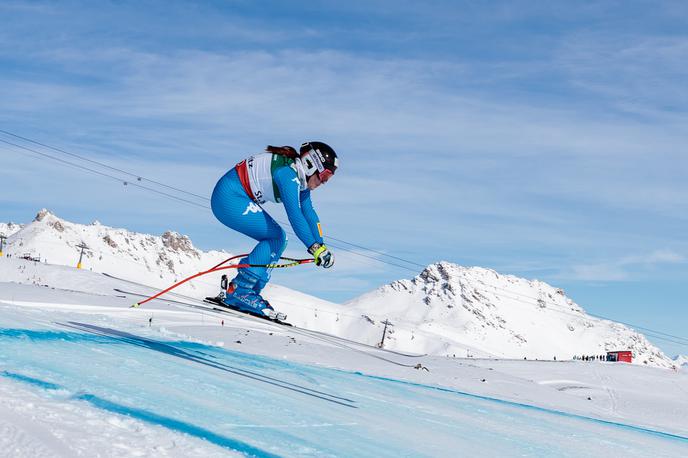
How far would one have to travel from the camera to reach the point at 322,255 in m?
8.50

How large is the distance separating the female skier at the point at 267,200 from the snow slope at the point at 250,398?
2.15 ft

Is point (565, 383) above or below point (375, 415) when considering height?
above

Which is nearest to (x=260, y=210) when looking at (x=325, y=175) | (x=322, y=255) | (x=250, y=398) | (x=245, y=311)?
(x=325, y=175)

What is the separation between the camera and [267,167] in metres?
8.80

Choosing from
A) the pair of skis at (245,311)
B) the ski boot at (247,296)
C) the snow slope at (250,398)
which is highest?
the ski boot at (247,296)

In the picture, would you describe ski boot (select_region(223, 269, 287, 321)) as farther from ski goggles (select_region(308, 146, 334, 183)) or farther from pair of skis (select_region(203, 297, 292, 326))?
ski goggles (select_region(308, 146, 334, 183))

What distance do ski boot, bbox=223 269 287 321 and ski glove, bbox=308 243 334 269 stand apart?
44.8 inches

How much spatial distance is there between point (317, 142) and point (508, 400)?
145 inches

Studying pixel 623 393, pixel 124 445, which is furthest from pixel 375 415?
pixel 623 393

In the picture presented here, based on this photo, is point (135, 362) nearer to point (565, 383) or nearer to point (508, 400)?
point (508, 400)

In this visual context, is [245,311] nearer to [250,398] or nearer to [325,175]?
[325,175]

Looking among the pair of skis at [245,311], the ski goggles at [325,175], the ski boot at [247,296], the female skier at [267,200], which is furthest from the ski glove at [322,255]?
the pair of skis at [245,311]

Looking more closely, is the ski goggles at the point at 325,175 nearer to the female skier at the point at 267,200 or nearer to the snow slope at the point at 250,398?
the female skier at the point at 267,200

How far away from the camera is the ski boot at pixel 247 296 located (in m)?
9.32
